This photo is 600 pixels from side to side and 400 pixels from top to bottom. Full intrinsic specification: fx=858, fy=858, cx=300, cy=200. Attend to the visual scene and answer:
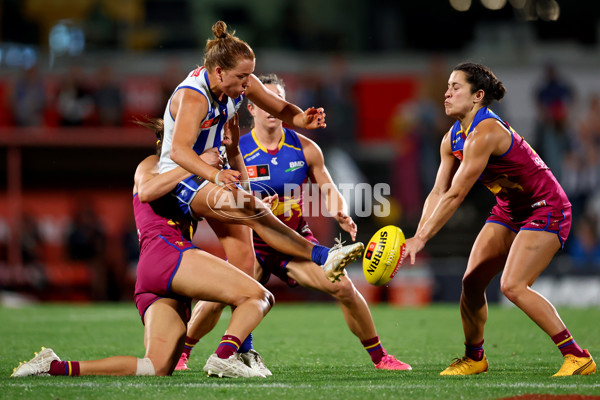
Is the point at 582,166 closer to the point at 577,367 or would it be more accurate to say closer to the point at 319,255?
the point at 577,367

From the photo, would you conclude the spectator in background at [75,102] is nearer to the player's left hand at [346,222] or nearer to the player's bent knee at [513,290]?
the player's left hand at [346,222]

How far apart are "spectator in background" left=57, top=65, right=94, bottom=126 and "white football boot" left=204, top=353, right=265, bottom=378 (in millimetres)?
11640

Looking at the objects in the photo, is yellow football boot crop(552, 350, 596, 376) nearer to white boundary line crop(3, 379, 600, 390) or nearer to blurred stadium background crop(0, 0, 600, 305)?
white boundary line crop(3, 379, 600, 390)

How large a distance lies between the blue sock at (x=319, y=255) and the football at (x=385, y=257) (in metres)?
0.29

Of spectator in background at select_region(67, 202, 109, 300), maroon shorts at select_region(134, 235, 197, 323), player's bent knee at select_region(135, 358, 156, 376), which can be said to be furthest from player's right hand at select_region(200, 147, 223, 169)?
spectator in background at select_region(67, 202, 109, 300)

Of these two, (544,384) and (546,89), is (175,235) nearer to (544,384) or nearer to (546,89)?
(544,384)

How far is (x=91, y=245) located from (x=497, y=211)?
11118mm

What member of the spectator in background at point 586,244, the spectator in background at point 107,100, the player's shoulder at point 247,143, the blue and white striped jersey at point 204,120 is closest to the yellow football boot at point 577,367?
the blue and white striped jersey at point 204,120

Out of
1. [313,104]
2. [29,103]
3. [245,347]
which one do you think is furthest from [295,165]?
[29,103]

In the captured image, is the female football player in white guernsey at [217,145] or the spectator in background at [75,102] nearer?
the female football player in white guernsey at [217,145]

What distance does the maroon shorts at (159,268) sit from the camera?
5566 mm

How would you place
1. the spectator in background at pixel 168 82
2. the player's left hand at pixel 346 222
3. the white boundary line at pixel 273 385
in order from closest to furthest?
the white boundary line at pixel 273 385 < the player's left hand at pixel 346 222 < the spectator in background at pixel 168 82

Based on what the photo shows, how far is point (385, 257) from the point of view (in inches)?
226

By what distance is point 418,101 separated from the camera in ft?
55.0
